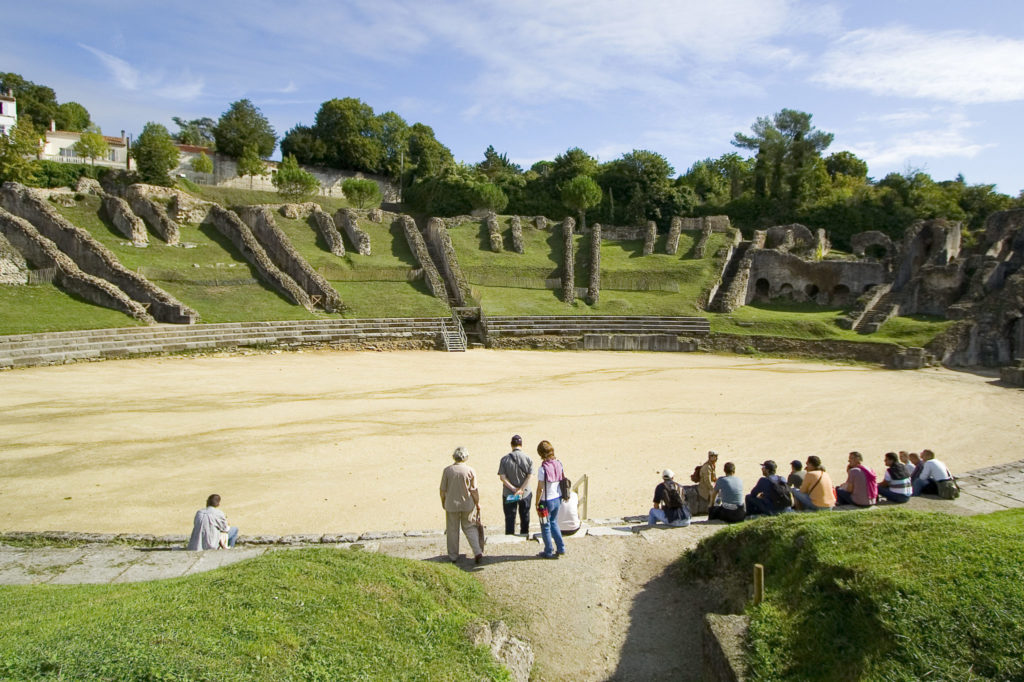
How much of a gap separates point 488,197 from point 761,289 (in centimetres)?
2230

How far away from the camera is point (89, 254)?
31.6 metres

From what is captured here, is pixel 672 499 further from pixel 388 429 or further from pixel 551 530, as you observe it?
pixel 388 429

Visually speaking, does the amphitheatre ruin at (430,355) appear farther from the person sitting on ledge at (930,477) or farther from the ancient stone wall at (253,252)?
the person sitting on ledge at (930,477)

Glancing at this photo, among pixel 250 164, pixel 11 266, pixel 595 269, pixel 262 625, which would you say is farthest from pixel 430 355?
pixel 250 164

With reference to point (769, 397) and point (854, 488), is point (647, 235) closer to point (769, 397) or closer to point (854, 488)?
point (769, 397)

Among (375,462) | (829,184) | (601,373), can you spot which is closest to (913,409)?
(601,373)

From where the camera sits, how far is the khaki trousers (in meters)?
8.34

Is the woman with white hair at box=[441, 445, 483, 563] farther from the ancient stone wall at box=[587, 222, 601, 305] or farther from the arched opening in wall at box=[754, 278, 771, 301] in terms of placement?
the arched opening in wall at box=[754, 278, 771, 301]

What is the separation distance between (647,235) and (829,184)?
19.8 metres

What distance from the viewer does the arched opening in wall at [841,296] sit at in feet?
130

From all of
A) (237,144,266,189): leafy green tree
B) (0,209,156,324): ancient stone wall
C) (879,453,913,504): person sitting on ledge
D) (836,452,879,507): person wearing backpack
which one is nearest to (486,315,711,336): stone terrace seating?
(0,209,156,324): ancient stone wall

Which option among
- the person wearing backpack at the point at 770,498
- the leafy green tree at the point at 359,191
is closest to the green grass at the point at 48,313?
the person wearing backpack at the point at 770,498

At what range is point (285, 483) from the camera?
12.8 meters

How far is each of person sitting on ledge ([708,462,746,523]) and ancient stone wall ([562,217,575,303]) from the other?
28.6 metres
